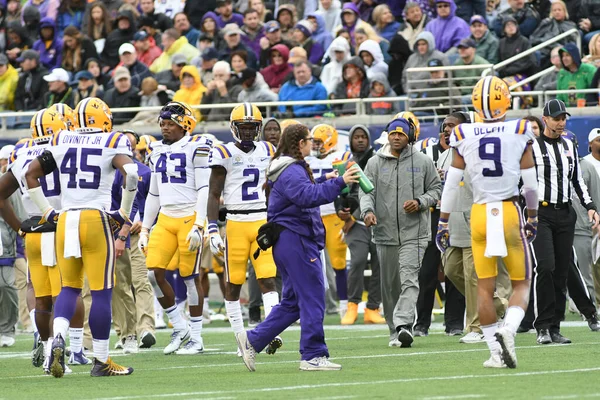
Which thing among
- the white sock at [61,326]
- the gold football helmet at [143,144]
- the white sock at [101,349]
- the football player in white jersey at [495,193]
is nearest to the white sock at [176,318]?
the white sock at [101,349]

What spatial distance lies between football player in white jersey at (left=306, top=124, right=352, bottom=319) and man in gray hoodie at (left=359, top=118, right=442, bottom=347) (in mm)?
3977

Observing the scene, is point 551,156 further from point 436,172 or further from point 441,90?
point 441,90

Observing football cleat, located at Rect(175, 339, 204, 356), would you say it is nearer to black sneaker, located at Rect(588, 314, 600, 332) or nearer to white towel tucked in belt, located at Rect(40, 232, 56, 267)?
white towel tucked in belt, located at Rect(40, 232, 56, 267)

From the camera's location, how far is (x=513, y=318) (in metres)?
9.60

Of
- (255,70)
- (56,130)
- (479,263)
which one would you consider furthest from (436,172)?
(255,70)

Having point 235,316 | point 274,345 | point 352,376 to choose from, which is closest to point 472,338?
point 274,345

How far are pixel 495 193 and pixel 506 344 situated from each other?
47.3 inches

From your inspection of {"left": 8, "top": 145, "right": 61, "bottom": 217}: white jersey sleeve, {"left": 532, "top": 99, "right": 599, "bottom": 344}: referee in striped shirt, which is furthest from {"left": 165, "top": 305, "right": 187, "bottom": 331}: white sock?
{"left": 532, "top": 99, "right": 599, "bottom": 344}: referee in striped shirt

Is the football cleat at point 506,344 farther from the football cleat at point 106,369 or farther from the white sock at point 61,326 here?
the white sock at point 61,326

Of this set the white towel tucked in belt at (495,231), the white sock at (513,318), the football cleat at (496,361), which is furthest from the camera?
the white towel tucked in belt at (495,231)

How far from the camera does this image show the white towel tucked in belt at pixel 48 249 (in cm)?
1120

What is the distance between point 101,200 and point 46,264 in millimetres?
1257

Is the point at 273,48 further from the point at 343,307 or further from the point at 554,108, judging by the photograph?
the point at 554,108

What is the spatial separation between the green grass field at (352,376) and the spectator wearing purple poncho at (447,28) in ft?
27.1
